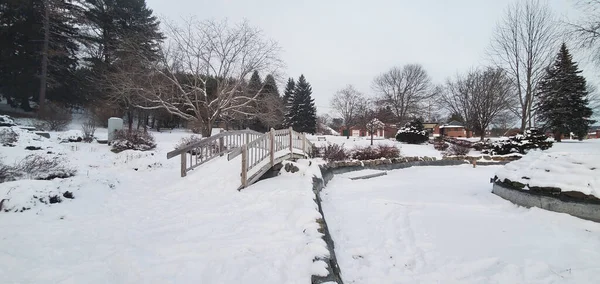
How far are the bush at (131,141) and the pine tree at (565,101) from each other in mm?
29201

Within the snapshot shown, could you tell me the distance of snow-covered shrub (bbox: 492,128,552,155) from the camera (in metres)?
14.7

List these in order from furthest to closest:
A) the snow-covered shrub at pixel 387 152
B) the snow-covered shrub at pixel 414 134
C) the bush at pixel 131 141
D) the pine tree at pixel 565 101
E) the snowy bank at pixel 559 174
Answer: the snow-covered shrub at pixel 414 134 → the pine tree at pixel 565 101 → the snow-covered shrub at pixel 387 152 → the bush at pixel 131 141 → the snowy bank at pixel 559 174

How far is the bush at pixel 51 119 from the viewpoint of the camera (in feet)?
48.8

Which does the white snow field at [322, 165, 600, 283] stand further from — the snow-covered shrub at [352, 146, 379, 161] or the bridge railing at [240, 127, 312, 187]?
the snow-covered shrub at [352, 146, 379, 161]

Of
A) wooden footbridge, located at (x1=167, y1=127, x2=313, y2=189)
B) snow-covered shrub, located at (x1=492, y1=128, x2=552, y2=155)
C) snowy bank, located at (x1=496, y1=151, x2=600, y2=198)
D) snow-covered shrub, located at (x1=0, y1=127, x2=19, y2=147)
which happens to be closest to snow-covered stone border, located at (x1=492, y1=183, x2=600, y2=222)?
snowy bank, located at (x1=496, y1=151, x2=600, y2=198)

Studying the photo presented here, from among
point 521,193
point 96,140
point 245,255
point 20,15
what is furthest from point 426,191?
point 20,15

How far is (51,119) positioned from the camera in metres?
15.5

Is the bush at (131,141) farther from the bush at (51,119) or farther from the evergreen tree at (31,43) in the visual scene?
the evergreen tree at (31,43)

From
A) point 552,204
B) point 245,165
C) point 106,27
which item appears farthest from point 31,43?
point 552,204

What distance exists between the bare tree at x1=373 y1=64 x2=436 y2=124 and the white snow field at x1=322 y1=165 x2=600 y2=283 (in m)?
36.7

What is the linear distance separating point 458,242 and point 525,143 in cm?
1544

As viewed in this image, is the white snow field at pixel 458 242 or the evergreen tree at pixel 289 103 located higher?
the evergreen tree at pixel 289 103

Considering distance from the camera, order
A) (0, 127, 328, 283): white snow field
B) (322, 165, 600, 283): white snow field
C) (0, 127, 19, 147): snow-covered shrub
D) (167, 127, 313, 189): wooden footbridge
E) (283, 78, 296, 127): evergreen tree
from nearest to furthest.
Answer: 1. (0, 127, 328, 283): white snow field
2. (322, 165, 600, 283): white snow field
3. (167, 127, 313, 189): wooden footbridge
4. (0, 127, 19, 147): snow-covered shrub
5. (283, 78, 296, 127): evergreen tree

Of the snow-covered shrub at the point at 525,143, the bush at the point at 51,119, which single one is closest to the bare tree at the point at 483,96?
the snow-covered shrub at the point at 525,143
